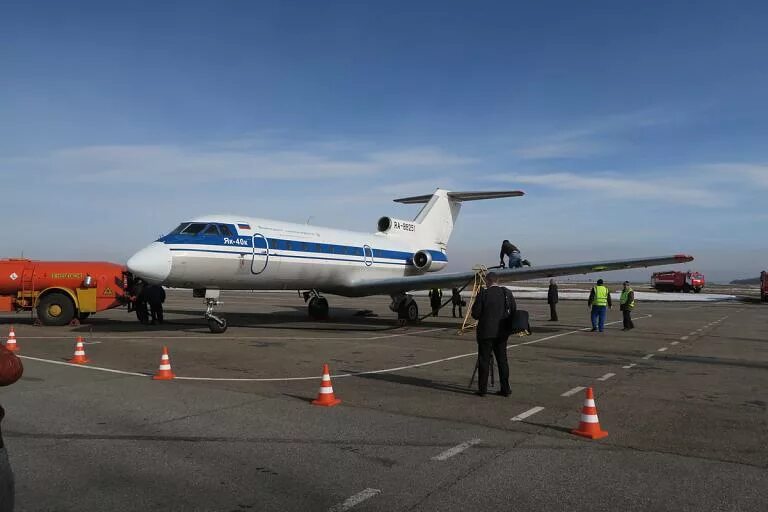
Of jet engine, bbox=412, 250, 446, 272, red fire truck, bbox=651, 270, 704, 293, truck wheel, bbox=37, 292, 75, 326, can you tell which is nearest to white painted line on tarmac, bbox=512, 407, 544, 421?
jet engine, bbox=412, 250, 446, 272

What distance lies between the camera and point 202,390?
892 cm

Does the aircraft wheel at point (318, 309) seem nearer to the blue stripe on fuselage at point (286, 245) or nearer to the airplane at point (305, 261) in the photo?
the airplane at point (305, 261)

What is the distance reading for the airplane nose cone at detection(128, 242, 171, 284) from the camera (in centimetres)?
1517

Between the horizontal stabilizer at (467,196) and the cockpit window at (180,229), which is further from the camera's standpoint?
the horizontal stabilizer at (467,196)

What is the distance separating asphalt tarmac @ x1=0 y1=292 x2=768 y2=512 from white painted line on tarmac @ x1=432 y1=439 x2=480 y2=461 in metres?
0.02

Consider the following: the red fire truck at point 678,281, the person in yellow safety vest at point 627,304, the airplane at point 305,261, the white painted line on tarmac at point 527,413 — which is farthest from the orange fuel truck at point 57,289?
the red fire truck at point 678,281

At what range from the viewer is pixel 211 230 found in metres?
17.0

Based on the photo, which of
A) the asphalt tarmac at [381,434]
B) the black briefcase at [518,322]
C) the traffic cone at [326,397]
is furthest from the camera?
the black briefcase at [518,322]

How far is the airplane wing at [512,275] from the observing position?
17.8m

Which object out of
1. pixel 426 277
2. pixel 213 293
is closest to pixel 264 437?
pixel 213 293

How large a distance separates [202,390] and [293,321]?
14.6 m

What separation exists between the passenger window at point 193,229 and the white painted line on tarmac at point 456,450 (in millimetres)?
12511

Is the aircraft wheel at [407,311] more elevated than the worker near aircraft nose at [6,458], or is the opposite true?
the worker near aircraft nose at [6,458]

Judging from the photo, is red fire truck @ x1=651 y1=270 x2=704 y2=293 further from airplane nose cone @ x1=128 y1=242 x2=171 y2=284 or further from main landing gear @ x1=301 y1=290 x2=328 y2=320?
airplane nose cone @ x1=128 y1=242 x2=171 y2=284
